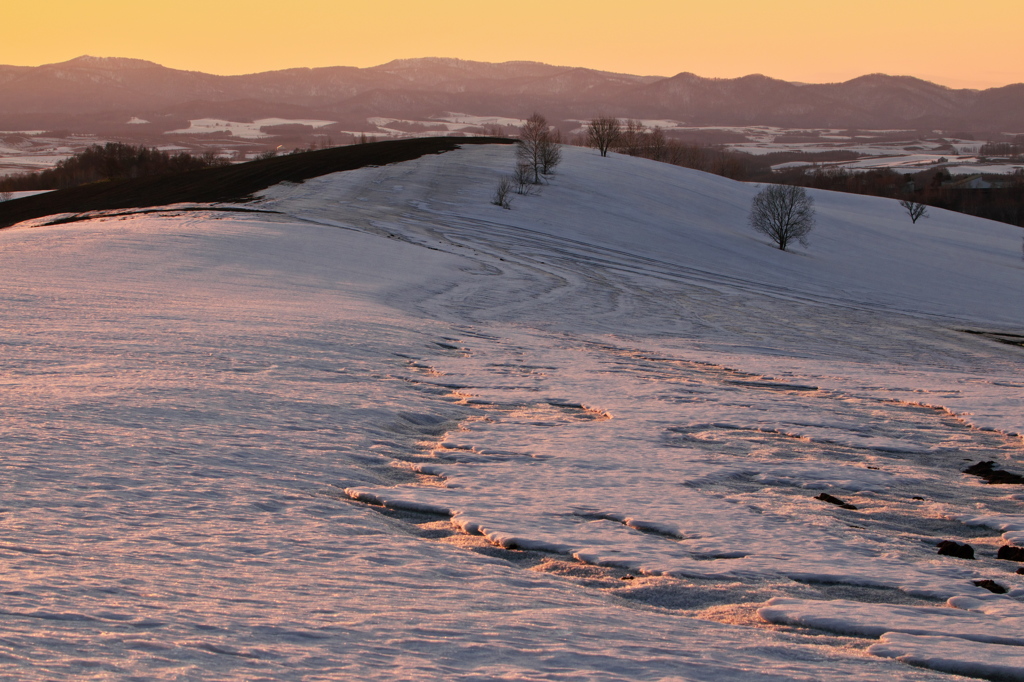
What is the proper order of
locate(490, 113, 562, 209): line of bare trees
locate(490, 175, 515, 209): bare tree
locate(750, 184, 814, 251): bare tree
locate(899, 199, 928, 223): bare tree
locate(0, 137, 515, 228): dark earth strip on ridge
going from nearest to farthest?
locate(0, 137, 515, 228): dark earth strip on ridge, locate(750, 184, 814, 251): bare tree, locate(490, 175, 515, 209): bare tree, locate(490, 113, 562, 209): line of bare trees, locate(899, 199, 928, 223): bare tree

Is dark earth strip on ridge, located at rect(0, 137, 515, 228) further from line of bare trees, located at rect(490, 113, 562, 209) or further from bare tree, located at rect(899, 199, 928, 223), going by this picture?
bare tree, located at rect(899, 199, 928, 223)

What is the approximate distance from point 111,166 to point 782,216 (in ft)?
203

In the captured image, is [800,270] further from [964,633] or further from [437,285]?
[964,633]

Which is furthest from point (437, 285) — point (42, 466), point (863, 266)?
point (863, 266)

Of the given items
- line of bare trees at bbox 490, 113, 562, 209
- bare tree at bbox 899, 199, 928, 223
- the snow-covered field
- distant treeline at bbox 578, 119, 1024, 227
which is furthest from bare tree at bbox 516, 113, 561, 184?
the snow-covered field

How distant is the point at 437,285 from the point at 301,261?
491 centimetres

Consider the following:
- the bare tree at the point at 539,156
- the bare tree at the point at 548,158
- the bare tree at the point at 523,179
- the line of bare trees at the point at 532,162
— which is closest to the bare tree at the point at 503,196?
the line of bare trees at the point at 532,162

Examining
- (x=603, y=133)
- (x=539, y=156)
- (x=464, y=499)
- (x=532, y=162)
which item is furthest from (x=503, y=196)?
(x=464, y=499)

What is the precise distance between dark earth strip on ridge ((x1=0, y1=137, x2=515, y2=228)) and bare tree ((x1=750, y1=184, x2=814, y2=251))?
2562 centimetres

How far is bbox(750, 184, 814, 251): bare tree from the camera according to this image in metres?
45.6

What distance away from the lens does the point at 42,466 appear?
258 inches

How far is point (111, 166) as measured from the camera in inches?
3007

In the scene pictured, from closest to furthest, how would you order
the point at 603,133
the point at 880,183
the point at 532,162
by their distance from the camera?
the point at 532,162, the point at 603,133, the point at 880,183

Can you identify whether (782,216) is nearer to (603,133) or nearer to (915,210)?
(915,210)
